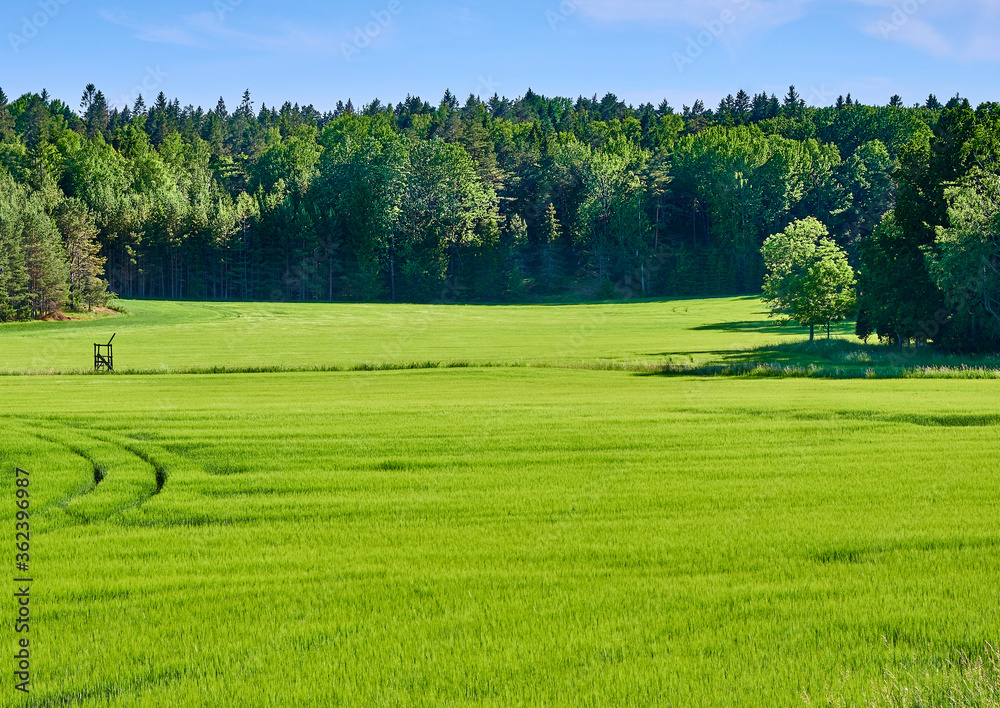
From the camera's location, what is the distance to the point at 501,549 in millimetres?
11539

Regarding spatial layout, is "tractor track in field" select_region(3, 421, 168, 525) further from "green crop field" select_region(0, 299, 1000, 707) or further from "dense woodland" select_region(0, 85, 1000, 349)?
"dense woodland" select_region(0, 85, 1000, 349)

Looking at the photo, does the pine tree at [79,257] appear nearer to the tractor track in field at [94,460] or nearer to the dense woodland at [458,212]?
the dense woodland at [458,212]

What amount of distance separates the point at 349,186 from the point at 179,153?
43.8m

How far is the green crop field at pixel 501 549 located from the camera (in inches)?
310

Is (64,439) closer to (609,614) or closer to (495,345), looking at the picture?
(609,614)

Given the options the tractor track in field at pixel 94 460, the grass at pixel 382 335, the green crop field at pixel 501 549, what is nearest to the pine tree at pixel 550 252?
the grass at pixel 382 335

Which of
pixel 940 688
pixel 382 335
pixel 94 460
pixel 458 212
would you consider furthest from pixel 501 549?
pixel 458 212

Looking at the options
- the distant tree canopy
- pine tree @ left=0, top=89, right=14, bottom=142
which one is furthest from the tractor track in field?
pine tree @ left=0, top=89, right=14, bottom=142

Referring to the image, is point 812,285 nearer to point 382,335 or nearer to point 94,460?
point 382,335

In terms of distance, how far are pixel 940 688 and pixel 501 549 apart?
18.5 ft

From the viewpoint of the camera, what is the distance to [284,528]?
12836 millimetres

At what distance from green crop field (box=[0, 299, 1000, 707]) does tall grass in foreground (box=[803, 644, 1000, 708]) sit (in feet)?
0.60

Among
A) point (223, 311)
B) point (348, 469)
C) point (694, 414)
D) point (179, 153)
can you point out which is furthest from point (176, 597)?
point (179, 153)

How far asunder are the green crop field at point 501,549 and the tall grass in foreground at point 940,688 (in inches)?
7.2
